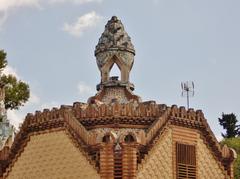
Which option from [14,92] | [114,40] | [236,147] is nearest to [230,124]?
[236,147]

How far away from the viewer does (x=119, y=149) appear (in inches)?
928

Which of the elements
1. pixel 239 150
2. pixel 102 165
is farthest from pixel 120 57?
pixel 239 150

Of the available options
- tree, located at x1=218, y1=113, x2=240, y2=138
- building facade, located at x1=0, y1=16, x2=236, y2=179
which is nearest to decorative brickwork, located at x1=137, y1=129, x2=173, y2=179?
building facade, located at x1=0, y1=16, x2=236, y2=179

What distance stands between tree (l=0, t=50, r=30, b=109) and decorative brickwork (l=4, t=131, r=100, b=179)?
64.2 feet

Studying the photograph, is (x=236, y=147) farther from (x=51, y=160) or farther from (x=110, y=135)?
(x=110, y=135)

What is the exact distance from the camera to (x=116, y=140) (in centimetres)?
2327

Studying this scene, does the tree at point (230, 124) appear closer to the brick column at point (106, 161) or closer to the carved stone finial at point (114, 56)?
the carved stone finial at point (114, 56)

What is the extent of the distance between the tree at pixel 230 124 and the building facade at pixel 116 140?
1236 inches

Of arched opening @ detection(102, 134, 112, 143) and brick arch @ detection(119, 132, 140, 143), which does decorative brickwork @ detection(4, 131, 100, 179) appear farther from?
brick arch @ detection(119, 132, 140, 143)

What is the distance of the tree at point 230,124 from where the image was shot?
58081mm

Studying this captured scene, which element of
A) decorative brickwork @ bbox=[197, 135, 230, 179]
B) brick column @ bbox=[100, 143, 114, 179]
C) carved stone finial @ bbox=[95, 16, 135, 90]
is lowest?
brick column @ bbox=[100, 143, 114, 179]

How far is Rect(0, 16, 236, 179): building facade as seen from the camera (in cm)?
2341

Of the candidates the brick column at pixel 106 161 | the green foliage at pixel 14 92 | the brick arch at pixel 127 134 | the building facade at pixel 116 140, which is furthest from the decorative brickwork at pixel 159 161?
the green foliage at pixel 14 92

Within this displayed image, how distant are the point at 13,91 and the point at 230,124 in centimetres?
2175
